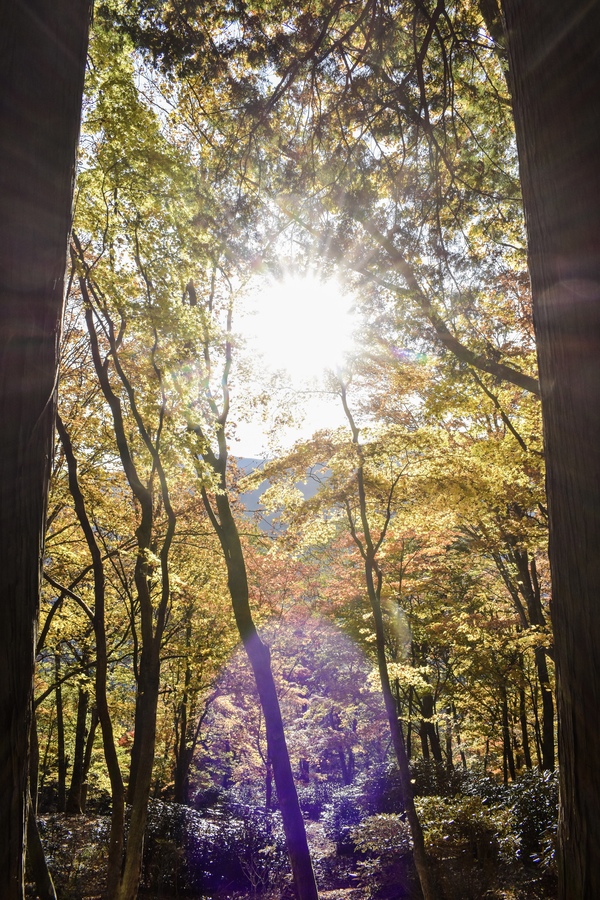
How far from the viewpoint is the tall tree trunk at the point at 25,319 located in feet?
3.78

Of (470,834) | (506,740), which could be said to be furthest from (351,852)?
(470,834)

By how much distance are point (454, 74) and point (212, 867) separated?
539 inches

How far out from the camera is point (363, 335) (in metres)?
7.31

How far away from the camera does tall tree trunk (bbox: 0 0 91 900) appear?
115cm

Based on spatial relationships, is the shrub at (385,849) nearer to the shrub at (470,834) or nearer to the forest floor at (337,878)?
the forest floor at (337,878)

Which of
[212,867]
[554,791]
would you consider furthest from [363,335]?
[212,867]

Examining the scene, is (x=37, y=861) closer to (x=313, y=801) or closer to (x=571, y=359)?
(x=571, y=359)

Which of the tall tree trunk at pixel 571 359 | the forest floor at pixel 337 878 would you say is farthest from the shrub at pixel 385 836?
the tall tree trunk at pixel 571 359

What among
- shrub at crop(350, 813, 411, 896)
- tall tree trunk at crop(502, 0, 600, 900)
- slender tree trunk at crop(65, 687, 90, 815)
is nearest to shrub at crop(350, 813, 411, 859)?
shrub at crop(350, 813, 411, 896)

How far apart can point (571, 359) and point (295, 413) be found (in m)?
8.68

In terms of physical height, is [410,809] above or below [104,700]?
below

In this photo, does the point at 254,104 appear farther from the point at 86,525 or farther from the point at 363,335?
the point at 86,525

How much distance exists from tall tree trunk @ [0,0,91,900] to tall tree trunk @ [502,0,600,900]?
4.20 feet

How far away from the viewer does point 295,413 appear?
391 inches
